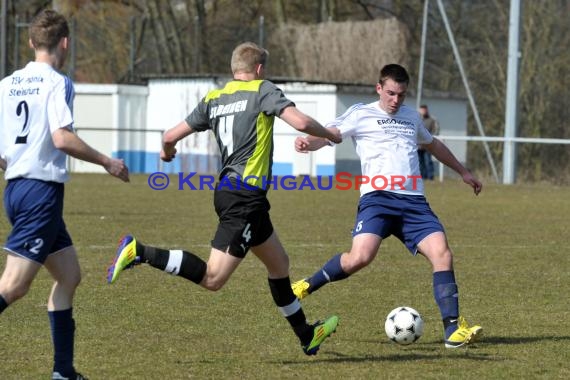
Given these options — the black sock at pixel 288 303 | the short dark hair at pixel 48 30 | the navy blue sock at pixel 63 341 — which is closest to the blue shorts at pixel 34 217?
the navy blue sock at pixel 63 341

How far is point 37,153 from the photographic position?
518cm

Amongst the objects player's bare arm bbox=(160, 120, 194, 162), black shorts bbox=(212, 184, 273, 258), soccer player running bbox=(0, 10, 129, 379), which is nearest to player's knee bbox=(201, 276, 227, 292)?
black shorts bbox=(212, 184, 273, 258)

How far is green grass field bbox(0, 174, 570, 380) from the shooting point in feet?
20.0

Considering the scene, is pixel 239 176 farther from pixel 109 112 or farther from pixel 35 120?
pixel 109 112

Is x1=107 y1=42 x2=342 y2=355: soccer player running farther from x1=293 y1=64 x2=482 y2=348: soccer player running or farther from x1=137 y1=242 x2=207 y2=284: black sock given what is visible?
x1=293 y1=64 x2=482 y2=348: soccer player running

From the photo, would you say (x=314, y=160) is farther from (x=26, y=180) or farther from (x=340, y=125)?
(x=26, y=180)

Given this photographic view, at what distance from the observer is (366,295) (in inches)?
351

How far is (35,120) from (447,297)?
2898 mm

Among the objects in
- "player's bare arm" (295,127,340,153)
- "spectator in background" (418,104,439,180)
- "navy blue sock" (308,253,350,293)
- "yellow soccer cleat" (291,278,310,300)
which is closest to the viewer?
"player's bare arm" (295,127,340,153)

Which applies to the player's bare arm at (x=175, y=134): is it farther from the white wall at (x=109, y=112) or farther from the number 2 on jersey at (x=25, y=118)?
the white wall at (x=109, y=112)

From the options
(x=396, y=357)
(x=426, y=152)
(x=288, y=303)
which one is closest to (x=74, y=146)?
(x=288, y=303)

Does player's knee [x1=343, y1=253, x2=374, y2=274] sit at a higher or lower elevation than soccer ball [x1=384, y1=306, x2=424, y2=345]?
higher

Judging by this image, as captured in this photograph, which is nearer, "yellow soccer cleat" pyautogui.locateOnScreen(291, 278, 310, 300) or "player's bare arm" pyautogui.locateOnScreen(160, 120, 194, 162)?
"player's bare arm" pyautogui.locateOnScreen(160, 120, 194, 162)

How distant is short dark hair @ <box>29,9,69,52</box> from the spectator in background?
69.7 ft
